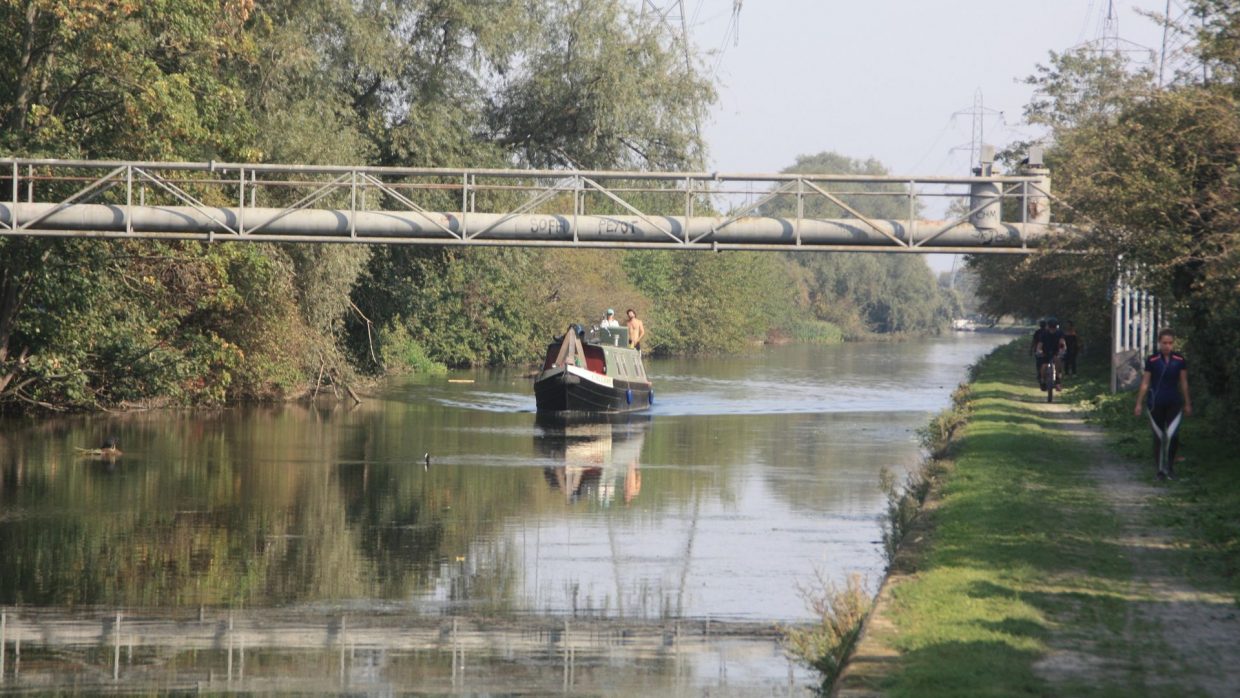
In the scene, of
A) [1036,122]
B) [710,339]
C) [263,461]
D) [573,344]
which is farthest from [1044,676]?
[710,339]

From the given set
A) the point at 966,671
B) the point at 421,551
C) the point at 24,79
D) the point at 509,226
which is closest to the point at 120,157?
the point at 24,79

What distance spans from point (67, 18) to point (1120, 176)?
17980 mm

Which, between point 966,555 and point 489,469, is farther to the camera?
point 489,469

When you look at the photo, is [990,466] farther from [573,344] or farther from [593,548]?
[573,344]

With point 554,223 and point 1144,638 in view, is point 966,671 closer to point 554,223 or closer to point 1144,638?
point 1144,638

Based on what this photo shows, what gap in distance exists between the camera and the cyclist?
1755 cm

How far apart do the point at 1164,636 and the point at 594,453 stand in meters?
19.8

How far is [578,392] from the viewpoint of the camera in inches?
1510

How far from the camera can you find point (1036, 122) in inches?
2056

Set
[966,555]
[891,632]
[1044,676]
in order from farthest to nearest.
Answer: [966,555]
[891,632]
[1044,676]

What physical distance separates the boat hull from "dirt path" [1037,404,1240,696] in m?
24.0

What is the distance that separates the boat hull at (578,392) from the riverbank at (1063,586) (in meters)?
18.4

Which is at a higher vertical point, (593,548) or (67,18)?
(67,18)

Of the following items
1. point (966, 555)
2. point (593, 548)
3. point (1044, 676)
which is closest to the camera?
point (1044, 676)
